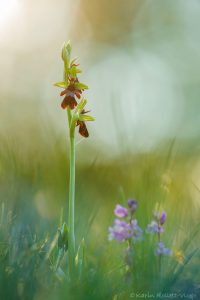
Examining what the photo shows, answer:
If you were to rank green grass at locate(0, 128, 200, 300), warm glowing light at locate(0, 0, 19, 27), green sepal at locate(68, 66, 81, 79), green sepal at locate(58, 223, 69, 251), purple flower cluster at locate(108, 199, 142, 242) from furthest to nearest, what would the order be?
warm glowing light at locate(0, 0, 19, 27)
green sepal at locate(68, 66, 81, 79)
green sepal at locate(58, 223, 69, 251)
purple flower cluster at locate(108, 199, 142, 242)
green grass at locate(0, 128, 200, 300)

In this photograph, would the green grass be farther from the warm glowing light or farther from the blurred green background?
the warm glowing light

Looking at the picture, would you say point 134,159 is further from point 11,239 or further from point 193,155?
point 11,239

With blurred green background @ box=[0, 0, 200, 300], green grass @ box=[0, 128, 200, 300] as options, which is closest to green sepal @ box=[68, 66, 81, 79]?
blurred green background @ box=[0, 0, 200, 300]

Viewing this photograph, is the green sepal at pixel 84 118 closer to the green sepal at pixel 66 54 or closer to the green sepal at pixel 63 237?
the green sepal at pixel 66 54

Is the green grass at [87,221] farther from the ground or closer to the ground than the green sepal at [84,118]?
closer to the ground

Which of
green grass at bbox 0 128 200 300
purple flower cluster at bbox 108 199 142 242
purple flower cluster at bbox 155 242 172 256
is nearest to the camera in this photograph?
green grass at bbox 0 128 200 300

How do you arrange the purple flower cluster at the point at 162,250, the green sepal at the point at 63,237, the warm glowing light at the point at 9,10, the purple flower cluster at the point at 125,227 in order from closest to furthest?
the purple flower cluster at the point at 162,250, the purple flower cluster at the point at 125,227, the green sepal at the point at 63,237, the warm glowing light at the point at 9,10

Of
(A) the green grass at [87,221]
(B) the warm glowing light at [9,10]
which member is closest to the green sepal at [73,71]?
(A) the green grass at [87,221]

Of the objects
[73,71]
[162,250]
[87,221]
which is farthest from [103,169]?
[73,71]
